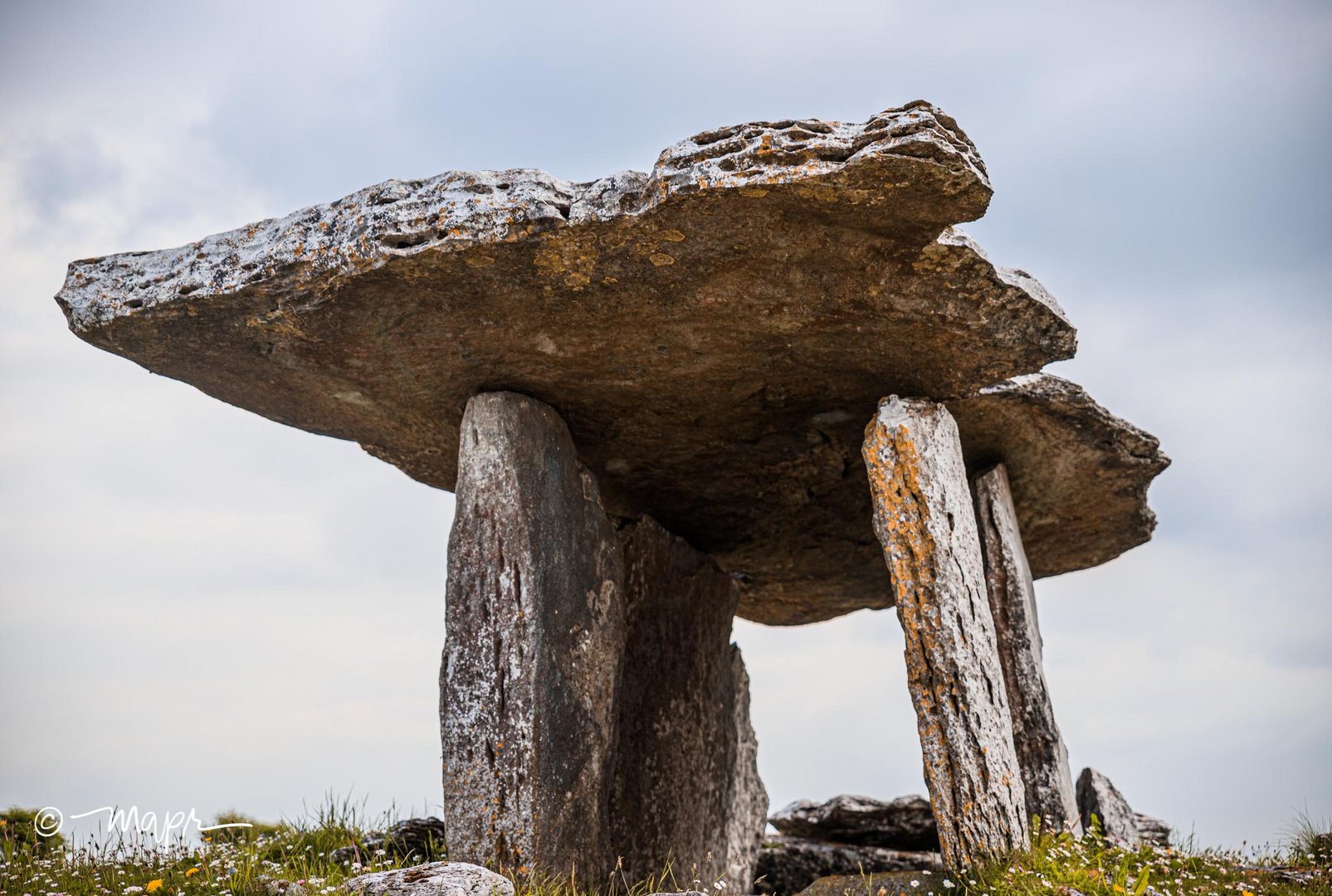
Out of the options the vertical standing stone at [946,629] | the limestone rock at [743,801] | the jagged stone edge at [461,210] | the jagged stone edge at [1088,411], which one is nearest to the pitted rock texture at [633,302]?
the jagged stone edge at [461,210]

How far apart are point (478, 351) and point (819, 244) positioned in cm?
A: 219

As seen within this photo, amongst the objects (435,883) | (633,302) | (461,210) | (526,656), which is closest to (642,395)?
(633,302)

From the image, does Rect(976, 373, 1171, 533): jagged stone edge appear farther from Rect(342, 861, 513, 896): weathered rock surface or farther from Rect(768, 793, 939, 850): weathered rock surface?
Rect(342, 861, 513, 896): weathered rock surface

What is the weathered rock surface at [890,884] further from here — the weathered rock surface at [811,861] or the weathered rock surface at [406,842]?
the weathered rock surface at [811,861]

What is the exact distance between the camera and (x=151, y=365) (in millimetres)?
7297

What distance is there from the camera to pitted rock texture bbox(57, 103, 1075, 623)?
575 cm

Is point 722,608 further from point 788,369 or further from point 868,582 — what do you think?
point 788,369

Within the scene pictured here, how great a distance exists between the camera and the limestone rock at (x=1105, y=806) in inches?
356

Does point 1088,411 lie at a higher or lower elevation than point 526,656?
higher

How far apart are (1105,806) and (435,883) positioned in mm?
6017

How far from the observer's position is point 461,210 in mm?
6105

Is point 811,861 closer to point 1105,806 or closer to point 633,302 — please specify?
point 1105,806

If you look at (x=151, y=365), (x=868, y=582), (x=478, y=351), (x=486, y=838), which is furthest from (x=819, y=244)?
(x=868, y=582)

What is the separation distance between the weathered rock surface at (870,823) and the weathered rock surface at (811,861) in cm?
14
